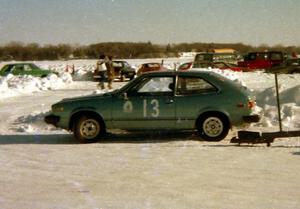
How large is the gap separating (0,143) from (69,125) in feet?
5.09

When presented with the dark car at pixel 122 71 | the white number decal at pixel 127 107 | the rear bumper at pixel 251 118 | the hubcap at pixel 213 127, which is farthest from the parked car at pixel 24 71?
the rear bumper at pixel 251 118

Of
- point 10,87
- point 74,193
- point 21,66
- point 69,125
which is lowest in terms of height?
point 74,193

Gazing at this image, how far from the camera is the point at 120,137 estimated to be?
10211 millimetres

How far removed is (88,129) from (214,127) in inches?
102

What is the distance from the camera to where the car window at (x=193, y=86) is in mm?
9430

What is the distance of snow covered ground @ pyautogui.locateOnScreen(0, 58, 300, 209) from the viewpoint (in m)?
5.46

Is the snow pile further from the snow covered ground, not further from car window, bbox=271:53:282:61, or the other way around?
car window, bbox=271:53:282:61

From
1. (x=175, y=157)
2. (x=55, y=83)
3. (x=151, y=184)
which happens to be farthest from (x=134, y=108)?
(x=55, y=83)

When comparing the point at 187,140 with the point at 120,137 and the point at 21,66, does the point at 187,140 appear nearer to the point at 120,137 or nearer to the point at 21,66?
the point at 120,137

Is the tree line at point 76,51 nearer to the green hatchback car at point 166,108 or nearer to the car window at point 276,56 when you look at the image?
the car window at point 276,56

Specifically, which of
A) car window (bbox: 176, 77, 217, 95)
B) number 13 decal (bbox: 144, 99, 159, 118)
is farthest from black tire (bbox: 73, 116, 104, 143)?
car window (bbox: 176, 77, 217, 95)

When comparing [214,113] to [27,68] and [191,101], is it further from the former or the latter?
[27,68]

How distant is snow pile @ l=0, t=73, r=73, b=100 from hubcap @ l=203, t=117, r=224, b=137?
45.1 feet

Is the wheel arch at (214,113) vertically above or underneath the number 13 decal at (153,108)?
underneath
